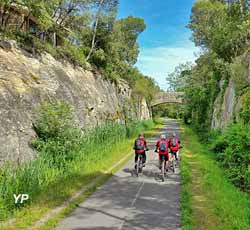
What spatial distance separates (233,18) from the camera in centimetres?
1889

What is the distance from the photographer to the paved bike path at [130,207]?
7582 millimetres

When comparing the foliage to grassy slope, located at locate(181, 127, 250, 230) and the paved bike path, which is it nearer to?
grassy slope, located at locate(181, 127, 250, 230)

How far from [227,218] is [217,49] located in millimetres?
19108

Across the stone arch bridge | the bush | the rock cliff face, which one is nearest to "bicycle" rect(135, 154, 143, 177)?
the bush

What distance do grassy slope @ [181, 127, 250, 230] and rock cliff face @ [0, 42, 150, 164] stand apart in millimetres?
5953

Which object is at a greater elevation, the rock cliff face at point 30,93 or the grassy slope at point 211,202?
the rock cliff face at point 30,93

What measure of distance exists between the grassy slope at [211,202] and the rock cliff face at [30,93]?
5.95 m

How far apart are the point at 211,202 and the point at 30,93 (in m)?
9.24

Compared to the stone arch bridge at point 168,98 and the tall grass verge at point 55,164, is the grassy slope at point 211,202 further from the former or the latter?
the stone arch bridge at point 168,98

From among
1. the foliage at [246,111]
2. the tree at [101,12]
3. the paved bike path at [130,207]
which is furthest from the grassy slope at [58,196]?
the tree at [101,12]

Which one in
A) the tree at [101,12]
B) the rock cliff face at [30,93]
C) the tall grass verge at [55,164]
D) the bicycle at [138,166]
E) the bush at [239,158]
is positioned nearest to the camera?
the tall grass verge at [55,164]

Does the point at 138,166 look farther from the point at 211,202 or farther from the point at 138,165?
the point at 211,202

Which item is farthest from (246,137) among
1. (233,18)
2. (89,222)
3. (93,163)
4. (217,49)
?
(217,49)

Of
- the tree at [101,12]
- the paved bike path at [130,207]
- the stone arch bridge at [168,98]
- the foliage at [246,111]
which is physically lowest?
the paved bike path at [130,207]
